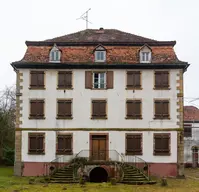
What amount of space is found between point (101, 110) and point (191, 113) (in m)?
21.0

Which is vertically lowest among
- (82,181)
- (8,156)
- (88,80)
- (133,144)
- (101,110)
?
(82,181)

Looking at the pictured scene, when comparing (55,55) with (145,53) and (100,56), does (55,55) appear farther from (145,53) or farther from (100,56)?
(145,53)

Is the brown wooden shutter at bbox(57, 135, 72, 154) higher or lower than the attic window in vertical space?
lower

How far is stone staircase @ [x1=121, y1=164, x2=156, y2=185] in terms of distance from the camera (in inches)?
1329

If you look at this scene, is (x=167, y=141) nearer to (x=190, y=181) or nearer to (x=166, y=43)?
(x=190, y=181)

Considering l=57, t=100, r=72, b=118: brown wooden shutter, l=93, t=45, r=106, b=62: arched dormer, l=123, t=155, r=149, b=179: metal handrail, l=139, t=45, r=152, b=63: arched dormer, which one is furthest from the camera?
l=93, t=45, r=106, b=62: arched dormer

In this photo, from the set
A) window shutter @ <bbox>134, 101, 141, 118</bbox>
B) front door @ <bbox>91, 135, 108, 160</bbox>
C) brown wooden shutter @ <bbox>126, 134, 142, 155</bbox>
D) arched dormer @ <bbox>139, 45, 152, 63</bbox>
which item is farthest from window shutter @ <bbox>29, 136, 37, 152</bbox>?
arched dormer @ <bbox>139, 45, 152, 63</bbox>

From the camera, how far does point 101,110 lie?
130 ft

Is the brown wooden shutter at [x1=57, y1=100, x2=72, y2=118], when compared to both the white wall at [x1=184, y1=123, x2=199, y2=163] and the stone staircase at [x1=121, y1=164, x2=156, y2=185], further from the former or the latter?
the white wall at [x1=184, y1=123, x2=199, y2=163]

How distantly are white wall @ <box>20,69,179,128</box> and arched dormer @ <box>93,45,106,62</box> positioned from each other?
1740 millimetres

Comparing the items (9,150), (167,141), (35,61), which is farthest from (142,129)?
(9,150)

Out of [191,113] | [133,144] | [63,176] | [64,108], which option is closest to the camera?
[63,176]

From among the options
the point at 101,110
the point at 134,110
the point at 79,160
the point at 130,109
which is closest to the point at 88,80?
the point at 101,110

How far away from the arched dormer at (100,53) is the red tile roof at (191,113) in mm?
20027
